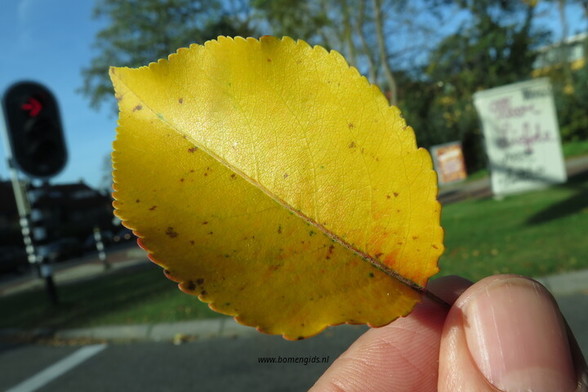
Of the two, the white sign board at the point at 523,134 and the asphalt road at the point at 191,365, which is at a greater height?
the white sign board at the point at 523,134

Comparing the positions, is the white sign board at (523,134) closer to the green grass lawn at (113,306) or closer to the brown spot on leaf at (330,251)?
the green grass lawn at (113,306)

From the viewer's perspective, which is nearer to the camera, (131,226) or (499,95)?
(131,226)

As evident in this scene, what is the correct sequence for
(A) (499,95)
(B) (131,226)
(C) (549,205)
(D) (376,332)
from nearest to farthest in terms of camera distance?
(B) (131,226) < (D) (376,332) < (C) (549,205) < (A) (499,95)

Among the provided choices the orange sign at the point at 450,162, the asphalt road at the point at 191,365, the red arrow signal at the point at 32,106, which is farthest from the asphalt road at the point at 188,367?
the orange sign at the point at 450,162

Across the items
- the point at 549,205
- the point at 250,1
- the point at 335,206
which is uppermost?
the point at 250,1

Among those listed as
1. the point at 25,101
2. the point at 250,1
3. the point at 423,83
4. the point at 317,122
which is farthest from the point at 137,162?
the point at 423,83

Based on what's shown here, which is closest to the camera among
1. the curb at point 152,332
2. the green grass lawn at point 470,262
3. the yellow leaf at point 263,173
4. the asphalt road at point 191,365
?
the yellow leaf at point 263,173

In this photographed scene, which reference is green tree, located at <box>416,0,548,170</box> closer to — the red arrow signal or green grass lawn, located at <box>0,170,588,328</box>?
green grass lawn, located at <box>0,170,588,328</box>

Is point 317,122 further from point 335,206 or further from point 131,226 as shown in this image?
point 131,226
